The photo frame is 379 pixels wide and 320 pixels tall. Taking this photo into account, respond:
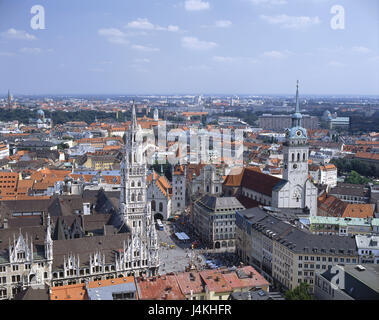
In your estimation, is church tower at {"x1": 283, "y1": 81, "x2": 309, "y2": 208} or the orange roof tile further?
church tower at {"x1": 283, "y1": 81, "x2": 309, "y2": 208}

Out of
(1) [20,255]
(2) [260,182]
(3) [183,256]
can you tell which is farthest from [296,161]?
(1) [20,255]

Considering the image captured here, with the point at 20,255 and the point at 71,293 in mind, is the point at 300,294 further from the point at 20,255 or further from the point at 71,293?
the point at 20,255

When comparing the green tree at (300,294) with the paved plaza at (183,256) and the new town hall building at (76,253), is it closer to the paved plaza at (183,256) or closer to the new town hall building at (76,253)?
the new town hall building at (76,253)

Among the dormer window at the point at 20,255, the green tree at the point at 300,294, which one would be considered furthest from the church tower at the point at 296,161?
the dormer window at the point at 20,255

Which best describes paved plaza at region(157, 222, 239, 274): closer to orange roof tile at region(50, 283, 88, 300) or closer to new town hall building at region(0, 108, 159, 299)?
new town hall building at region(0, 108, 159, 299)

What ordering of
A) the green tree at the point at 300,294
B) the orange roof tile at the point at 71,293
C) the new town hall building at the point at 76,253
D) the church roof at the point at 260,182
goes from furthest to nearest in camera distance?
the church roof at the point at 260,182 < the new town hall building at the point at 76,253 < the green tree at the point at 300,294 < the orange roof tile at the point at 71,293

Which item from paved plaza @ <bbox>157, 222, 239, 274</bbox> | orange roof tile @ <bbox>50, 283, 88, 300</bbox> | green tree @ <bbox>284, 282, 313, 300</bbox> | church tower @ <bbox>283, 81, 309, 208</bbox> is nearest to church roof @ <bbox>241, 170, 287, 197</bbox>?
church tower @ <bbox>283, 81, 309, 208</bbox>

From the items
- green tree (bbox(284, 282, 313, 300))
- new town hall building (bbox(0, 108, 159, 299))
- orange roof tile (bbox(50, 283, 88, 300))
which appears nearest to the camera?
orange roof tile (bbox(50, 283, 88, 300))
